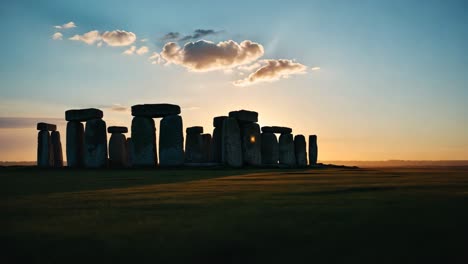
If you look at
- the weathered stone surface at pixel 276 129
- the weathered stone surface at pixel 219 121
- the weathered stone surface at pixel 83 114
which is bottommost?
the weathered stone surface at pixel 276 129

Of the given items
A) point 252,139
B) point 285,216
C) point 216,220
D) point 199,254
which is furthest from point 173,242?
point 252,139

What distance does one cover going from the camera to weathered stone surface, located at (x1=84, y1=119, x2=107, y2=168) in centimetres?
1909

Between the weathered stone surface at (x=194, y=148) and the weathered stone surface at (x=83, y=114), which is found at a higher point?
the weathered stone surface at (x=83, y=114)

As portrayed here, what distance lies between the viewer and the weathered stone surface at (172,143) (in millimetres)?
17828

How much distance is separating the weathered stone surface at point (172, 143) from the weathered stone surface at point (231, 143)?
6.51 ft

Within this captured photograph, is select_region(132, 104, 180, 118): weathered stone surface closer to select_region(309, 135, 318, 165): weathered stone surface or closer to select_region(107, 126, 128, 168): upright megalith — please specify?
select_region(107, 126, 128, 168): upright megalith

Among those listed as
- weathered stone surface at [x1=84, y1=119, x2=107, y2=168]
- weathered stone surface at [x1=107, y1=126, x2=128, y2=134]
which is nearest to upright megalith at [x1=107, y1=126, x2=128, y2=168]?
weathered stone surface at [x1=107, y1=126, x2=128, y2=134]

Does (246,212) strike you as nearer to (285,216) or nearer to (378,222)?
(285,216)

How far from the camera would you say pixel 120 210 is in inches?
146

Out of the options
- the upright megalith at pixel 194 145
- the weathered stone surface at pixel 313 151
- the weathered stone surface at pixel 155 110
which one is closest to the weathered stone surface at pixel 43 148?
the weathered stone surface at pixel 155 110

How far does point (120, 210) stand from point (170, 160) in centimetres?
1428

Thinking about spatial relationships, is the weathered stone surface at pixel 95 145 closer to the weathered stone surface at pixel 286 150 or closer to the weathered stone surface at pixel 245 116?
the weathered stone surface at pixel 245 116

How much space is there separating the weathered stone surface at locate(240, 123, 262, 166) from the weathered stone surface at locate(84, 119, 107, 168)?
656 cm

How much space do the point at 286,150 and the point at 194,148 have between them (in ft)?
17.8
